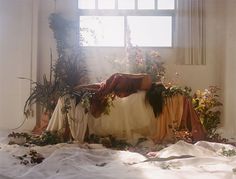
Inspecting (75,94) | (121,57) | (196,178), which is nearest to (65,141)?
(75,94)

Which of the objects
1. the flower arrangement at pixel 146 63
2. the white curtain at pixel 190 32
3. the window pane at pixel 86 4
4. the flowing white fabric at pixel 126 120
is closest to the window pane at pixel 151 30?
the white curtain at pixel 190 32

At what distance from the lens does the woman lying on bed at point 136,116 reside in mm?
4973

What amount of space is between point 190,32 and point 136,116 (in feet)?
10.6

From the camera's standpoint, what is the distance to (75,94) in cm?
501

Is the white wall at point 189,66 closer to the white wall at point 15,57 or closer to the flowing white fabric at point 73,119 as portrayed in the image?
the white wall at point 15,57

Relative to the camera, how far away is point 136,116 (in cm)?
502

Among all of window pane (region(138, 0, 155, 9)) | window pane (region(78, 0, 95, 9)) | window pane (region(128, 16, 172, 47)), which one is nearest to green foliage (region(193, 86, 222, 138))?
window pane (region(128, 16, 172, 47))

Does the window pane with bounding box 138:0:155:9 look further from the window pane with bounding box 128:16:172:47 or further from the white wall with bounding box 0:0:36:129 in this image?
the white wall with bounding box 0:0:36:129

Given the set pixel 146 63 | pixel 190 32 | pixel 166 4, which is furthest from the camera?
pixel 166 4

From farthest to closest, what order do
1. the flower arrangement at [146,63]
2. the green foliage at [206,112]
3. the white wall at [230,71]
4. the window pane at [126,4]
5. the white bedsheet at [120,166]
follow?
1. the window pane at [126,4]
2. the white wall at [230,71]
3. the flower arrangement at [146,63]
4. the green foliage at [206,112]
5. the white bedsheet at [120,166]

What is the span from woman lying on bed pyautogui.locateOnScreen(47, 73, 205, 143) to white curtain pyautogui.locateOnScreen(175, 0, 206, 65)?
106 inches

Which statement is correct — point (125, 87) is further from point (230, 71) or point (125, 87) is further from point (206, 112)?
point (230, 71)

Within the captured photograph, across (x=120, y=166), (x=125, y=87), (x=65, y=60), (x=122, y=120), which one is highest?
(x=65, y=60)

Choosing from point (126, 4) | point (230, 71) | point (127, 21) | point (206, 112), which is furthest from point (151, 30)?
point (206, 112)
